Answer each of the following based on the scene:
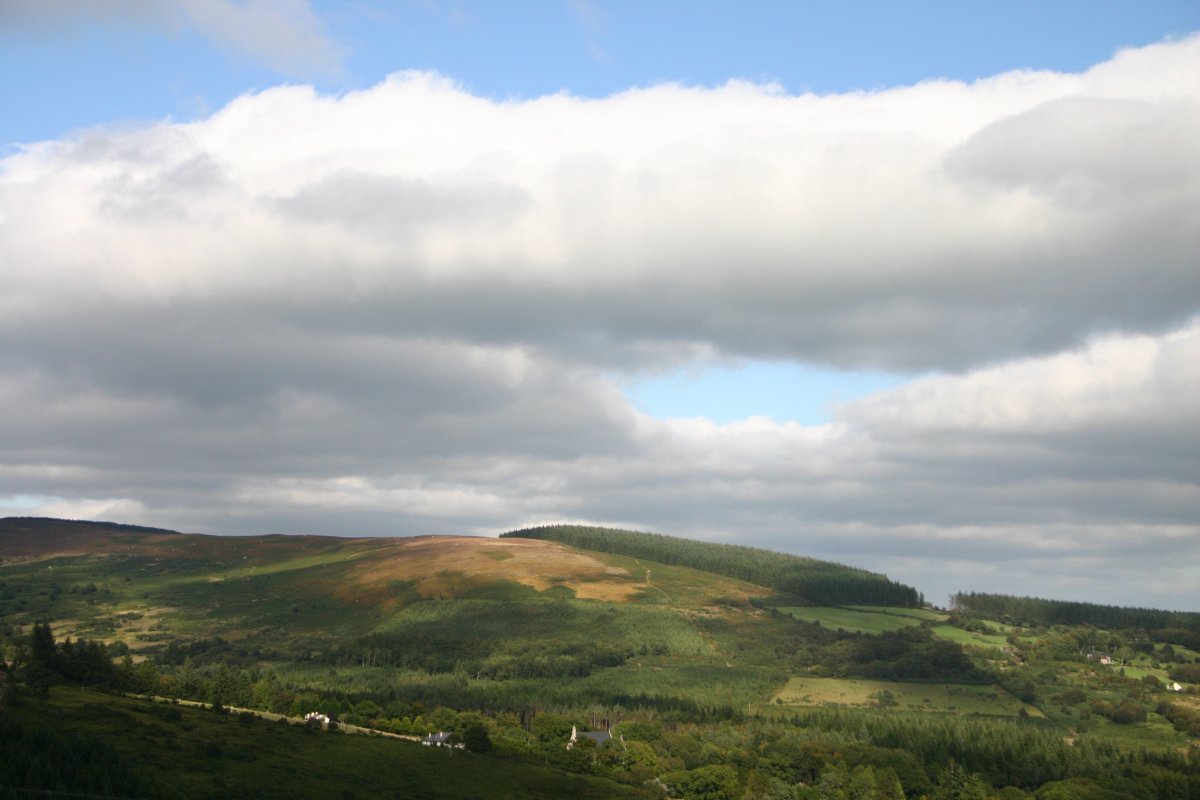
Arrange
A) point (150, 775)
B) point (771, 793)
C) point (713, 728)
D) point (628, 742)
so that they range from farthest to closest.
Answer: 1. point (713, 728)
2. point (628, 742)
3. point (771, 793)
4. point (150, 775)

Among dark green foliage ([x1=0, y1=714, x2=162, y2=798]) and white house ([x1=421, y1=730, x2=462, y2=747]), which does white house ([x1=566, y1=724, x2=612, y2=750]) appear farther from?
dark green foliage ([x1=0, y1=714, x2=162, y2=798])

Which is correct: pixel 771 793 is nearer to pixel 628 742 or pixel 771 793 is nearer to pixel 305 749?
pixel 628 742

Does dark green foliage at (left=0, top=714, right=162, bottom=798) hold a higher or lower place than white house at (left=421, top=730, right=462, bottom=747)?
higher

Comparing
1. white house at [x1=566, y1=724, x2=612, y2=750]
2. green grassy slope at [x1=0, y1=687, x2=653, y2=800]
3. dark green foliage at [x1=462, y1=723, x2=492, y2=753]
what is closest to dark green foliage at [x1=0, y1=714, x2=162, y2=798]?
green grassy slope at [x1=0, y1=687, x2=653, y2=800]

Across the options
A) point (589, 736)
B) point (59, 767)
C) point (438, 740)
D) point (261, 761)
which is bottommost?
point (589, 736)

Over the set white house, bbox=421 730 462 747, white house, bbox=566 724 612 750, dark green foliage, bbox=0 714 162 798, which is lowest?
white house, bbox=566 724 612 750

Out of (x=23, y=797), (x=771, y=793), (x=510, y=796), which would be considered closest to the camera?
(x=23, y=797)

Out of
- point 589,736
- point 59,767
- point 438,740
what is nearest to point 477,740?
point 438,740

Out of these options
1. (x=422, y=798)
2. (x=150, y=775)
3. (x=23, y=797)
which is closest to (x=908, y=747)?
(x=422, y=798)

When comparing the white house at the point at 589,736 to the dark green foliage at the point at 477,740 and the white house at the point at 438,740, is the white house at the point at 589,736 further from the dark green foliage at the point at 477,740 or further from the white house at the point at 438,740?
the white house at the point at 438,740

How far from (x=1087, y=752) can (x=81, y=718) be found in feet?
546

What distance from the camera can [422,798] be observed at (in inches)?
5231

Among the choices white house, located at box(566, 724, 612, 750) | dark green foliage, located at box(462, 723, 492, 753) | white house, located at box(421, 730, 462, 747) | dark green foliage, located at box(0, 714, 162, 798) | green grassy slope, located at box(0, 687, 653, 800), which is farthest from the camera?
white house, located at box(566, 724, 612, 750)

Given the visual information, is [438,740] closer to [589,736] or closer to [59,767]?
[589,736]
